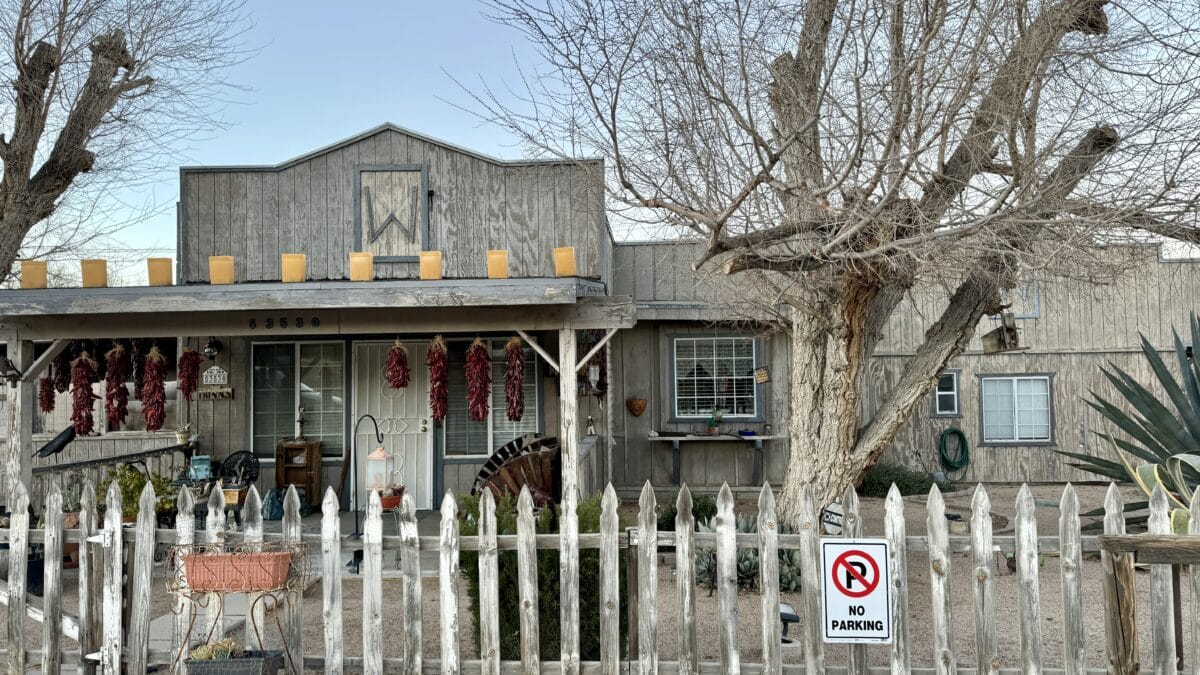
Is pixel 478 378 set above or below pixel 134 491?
above

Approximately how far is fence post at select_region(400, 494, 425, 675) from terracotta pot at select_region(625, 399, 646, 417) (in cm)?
968

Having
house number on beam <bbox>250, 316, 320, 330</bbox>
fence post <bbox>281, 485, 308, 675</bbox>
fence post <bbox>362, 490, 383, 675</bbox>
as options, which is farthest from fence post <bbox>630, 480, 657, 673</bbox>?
house number on beam <bbox>250, 316, 320, 330</bbox>

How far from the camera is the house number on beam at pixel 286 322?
9.08 meters

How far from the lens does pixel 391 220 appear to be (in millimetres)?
12070

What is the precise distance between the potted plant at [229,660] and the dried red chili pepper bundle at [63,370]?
19.8 ft

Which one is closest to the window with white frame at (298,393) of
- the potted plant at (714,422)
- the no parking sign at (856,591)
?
the potted plant at (714,422)

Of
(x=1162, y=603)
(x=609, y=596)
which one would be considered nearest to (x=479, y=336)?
(x=609, y=596)

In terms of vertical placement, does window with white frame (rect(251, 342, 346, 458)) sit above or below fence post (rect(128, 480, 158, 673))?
above

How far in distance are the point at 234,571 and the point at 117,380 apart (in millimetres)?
6042

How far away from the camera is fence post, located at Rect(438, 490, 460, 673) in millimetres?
5160

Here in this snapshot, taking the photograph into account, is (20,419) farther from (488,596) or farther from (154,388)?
(488,596)

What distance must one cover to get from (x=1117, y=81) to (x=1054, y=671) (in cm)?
439

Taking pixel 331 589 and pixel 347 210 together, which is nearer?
pixel 331 589

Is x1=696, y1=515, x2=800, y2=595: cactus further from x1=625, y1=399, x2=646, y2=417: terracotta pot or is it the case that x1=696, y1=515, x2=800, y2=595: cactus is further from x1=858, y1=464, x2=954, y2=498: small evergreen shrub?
x1=858, y1=464, x2=954, y2=498: small evergreen shrub
